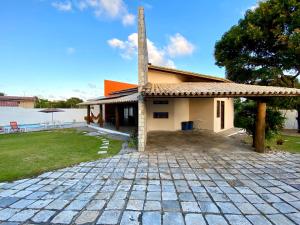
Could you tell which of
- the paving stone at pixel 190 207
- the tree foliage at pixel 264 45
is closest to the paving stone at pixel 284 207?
the paving stone at pixel 190 207

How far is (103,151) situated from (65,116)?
2099 centimetres

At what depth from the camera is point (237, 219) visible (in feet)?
12.1

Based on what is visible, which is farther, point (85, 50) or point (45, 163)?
point (85, 50)

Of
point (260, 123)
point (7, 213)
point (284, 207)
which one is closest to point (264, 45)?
point (260, 123)

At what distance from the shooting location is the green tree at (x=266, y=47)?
15.3 metres

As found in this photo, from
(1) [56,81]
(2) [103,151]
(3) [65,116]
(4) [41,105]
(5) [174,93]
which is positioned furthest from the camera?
(4) [41,105]

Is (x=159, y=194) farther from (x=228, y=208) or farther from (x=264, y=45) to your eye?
(x=264, y=45)

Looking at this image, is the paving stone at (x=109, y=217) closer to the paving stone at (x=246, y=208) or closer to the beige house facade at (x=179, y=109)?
the paving stone at (x=246, y=208)

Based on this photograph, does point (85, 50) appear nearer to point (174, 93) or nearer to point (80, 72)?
point (80, 72)

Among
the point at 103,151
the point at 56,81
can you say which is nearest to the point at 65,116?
the point at 56,81

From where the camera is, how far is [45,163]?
7.31m

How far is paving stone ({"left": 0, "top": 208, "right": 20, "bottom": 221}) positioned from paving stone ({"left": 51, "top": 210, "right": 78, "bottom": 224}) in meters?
0.88

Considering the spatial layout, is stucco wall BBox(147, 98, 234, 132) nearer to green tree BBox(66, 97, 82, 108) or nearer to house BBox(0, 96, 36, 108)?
house BBox(0, 96, 36, 108)

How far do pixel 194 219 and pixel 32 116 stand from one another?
25769mm
